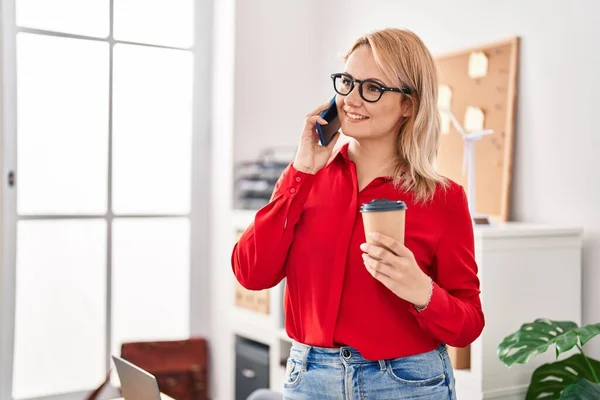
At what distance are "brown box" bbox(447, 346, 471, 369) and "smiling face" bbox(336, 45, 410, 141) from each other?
1.10 meters

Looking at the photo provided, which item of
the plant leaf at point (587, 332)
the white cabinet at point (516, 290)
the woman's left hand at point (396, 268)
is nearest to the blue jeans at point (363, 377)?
the woman's left hand at point (396, 268)

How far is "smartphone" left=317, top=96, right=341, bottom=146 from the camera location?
155cm

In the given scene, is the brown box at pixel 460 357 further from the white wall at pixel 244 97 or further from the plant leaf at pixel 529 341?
the white wall at pixel 244 97

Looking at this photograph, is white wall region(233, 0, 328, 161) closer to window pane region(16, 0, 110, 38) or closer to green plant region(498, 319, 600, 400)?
window pane region(16, 0, 110, 38)

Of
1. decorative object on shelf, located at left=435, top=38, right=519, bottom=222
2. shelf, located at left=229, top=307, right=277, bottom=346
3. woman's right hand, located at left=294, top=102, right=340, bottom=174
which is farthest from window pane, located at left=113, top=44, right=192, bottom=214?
woman's right hand, located at left=294, top=102, right=340, bottom=174

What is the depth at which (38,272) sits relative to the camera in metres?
3.46

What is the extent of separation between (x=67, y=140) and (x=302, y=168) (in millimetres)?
2317

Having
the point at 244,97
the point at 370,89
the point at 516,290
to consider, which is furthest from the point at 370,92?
the point at 244,97

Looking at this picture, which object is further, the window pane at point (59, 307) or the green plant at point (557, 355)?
the window pane at point (59, 307)

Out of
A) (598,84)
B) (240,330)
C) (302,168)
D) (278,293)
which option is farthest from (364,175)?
(240,330)

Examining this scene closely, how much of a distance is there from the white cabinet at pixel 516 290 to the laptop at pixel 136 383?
1058 millimetres

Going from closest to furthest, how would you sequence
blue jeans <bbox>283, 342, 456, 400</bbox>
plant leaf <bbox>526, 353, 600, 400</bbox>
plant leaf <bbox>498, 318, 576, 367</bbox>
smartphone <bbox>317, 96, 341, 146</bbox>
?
blue jeans <bbox>283, 342, 456, 400</bbox> < smartphone <bbox>317, 96, 341, 146</bbox> < plant leaf <bbox>498, 318, 576, 367</bbox> < plant leaf <bbox>526, 353, 600, 400</bbox>

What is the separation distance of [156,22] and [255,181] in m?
1.03

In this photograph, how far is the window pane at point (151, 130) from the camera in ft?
12.0
